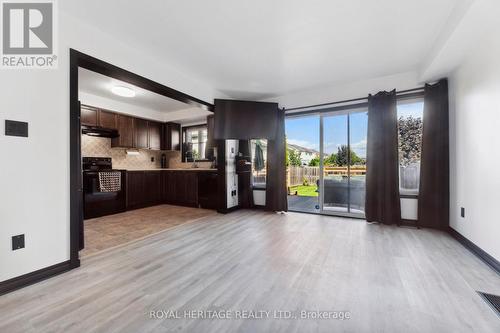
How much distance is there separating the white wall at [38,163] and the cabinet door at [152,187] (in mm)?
3223

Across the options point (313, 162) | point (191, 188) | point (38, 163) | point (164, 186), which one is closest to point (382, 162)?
point (313, 162)

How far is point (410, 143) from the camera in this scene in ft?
11.6

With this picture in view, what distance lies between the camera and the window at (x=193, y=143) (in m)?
5.97

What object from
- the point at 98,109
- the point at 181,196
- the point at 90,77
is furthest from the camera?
the point at 181,196

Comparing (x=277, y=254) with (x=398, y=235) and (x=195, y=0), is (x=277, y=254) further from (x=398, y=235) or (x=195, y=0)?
(x=195, y=0)

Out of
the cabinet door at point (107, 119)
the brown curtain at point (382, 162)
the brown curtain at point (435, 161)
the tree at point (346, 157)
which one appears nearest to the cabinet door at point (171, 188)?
the cabinet door at point (107, 119)

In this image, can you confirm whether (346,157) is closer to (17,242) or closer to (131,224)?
(131,224)

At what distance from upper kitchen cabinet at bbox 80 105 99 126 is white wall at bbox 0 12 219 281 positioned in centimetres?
246

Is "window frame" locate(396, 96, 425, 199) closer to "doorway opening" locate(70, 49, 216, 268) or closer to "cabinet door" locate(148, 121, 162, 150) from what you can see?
"doorway opening" locate(70, 49, 216, 268)

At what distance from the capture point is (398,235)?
9.75 feet

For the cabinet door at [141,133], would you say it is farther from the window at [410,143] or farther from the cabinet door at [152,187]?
the window at [410,143]

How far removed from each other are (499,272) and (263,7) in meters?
3.38

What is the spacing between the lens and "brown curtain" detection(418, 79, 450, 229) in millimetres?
3090

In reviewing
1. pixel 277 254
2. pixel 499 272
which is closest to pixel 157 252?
pixel 277 254
